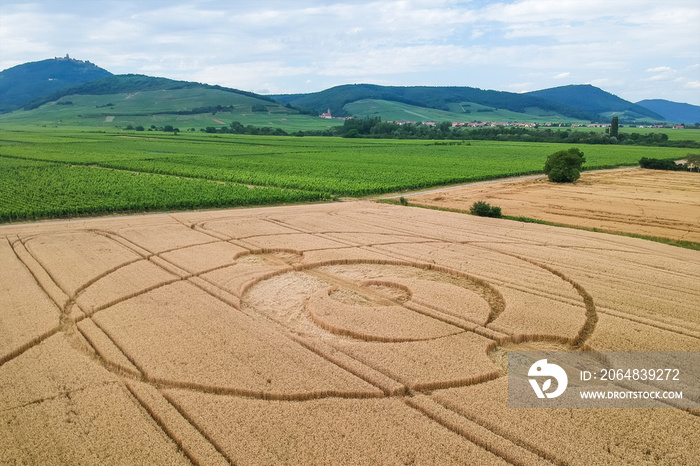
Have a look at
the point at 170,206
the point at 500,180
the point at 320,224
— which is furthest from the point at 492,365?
the point at 500,180

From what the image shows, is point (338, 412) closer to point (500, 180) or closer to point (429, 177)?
point (429, 177)

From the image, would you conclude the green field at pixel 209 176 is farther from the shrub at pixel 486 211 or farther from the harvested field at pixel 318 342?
the shrub at pixel 486 211

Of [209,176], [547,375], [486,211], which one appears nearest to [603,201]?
[486,211]

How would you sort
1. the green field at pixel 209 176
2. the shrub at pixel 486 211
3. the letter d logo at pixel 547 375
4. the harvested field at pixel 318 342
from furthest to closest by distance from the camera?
the green field at pixel 209 176
the shrub at pixel 486 211
the letter d logo at pixel 547 375
the harvested field at pixel 318 342

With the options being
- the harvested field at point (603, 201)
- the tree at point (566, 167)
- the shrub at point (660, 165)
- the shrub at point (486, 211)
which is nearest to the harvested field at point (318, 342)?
the harvested field at point (603, 201)

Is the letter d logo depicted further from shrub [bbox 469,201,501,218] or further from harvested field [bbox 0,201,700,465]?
shrub [bbox 469,201,501,218]
